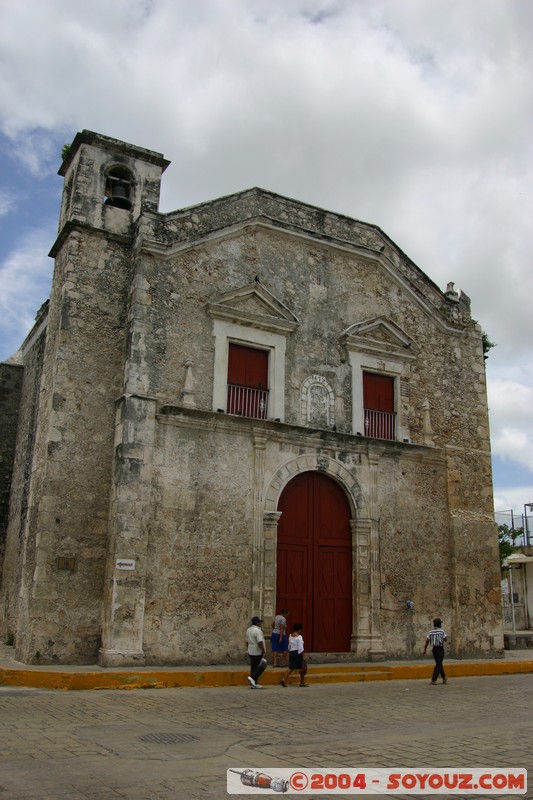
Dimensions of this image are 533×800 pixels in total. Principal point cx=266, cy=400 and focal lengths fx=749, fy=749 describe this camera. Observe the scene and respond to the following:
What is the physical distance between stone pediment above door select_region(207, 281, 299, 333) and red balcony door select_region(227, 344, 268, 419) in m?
0.57

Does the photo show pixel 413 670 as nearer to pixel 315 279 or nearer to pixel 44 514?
pixel 44 514

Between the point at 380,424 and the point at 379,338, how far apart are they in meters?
2.02

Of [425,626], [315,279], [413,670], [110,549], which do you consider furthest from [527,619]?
[110,549]

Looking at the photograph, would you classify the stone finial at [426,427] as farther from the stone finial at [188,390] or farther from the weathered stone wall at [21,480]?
the weathered stone wall at [21,480]

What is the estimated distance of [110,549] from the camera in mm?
13062

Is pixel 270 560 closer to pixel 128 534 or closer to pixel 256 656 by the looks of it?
pixel 256 656

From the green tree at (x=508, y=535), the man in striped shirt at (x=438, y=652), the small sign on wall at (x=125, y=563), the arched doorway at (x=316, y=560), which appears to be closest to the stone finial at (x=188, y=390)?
the arched doorway at (x=316, y=560)

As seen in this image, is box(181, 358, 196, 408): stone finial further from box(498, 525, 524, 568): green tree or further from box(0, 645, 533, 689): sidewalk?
box(498, 525, 524, 568): green tree

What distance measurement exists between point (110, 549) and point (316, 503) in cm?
436

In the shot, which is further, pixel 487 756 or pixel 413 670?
pixel 413 670

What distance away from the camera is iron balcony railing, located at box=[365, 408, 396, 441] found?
16.2 m

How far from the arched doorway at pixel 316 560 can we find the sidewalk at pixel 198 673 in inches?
29.8

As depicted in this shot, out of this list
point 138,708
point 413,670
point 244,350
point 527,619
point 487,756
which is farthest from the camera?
point 527,619

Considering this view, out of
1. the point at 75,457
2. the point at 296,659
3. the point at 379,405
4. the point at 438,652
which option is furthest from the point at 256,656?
the point at 379,405
